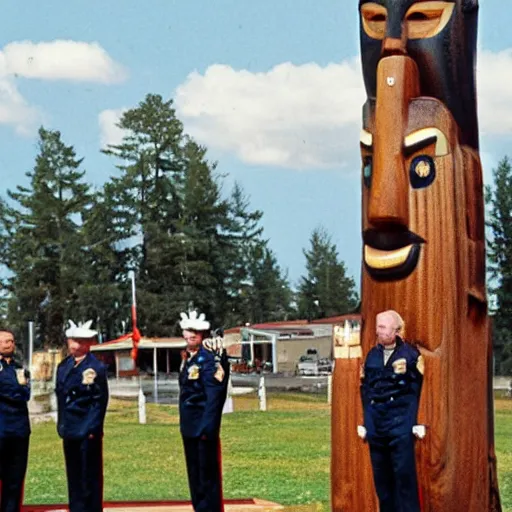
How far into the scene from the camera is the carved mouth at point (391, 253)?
30.2 feet

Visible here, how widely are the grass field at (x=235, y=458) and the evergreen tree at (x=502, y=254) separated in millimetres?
12173

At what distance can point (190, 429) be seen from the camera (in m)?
9.84

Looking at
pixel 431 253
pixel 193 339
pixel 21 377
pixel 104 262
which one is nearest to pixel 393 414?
pixel 431 253

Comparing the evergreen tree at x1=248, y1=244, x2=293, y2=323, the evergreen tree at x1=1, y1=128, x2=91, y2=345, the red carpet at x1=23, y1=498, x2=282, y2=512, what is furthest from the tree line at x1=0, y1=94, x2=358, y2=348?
the red carpet at x1=23, y1=498, x2=282, y2=512

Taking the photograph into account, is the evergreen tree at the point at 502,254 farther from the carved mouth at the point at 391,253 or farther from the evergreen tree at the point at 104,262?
the carved mouth at the point at 391,253

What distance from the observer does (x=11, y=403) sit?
10062 millimetres

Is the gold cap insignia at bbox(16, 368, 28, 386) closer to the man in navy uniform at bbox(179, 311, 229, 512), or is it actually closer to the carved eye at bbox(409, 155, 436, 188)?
the man in navy uniform at bbox(179, 311, 229, 512)

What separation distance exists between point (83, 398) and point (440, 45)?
444cm

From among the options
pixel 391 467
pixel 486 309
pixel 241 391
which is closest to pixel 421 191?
pixel 486 309

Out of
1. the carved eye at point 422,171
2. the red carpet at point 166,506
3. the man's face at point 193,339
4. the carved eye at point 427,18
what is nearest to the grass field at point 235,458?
the red carpet at point 166,506

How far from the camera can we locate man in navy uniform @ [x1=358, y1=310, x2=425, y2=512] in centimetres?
820

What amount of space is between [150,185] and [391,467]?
44076 millimetres

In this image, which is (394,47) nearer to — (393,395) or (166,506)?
(393,395)

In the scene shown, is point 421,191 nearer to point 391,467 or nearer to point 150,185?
point 391,467
